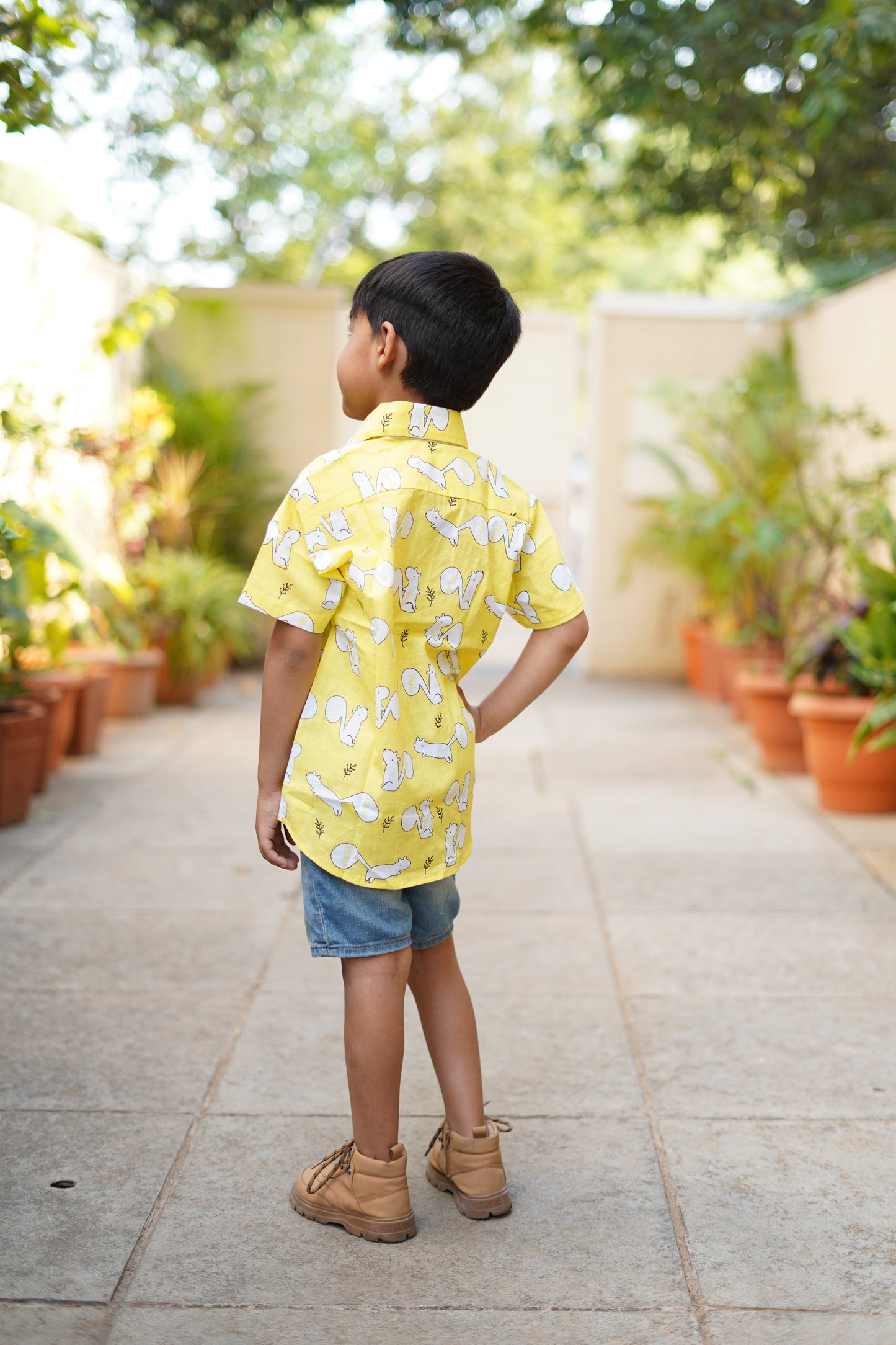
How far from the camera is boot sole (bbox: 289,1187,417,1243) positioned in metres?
2.14

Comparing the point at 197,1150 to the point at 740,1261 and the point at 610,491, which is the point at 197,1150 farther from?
the point at 610,491

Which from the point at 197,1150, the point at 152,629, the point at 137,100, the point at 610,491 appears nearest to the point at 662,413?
the point at 610,491

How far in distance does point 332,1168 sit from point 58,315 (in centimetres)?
571

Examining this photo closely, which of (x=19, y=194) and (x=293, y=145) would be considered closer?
(x=19, y=194)

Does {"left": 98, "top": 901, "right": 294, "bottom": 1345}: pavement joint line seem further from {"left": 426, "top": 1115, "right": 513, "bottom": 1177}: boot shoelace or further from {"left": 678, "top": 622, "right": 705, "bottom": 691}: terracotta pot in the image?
{"left": 678, "top": 622, "right": 705, "bottom": 691}: terracotta pot

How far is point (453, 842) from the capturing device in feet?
7.17

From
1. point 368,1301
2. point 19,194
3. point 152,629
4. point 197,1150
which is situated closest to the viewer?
point 368,1301

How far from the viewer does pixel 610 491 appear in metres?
9.59

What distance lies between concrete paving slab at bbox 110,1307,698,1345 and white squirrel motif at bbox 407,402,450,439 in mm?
1325

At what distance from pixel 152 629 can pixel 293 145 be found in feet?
42.1

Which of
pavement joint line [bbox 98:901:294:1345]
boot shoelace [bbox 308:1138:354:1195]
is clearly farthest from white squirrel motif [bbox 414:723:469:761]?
pavement joint line [bbox 98:901:294:1345]

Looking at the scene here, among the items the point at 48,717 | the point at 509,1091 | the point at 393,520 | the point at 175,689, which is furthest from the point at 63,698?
the point at 393,520

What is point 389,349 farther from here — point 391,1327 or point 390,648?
point 391,1327

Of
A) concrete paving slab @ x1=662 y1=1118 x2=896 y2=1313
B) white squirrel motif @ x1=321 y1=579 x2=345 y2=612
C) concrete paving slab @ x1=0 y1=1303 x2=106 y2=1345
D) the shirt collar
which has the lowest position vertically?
concrete paving slab @ x1=662 y1=1118 x2=896 y2=1313
